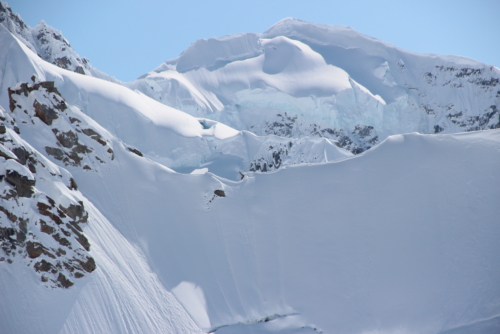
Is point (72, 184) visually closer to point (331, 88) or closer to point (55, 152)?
point (55, 152)

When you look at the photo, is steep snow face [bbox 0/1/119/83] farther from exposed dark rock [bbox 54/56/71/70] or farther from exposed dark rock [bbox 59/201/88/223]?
exposed dark rock [bbox 59/201/88/223]

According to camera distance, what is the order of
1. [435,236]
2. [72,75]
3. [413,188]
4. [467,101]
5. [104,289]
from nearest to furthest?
[104,289] → [435,236] → [413,188] → [72,75] → [467,101]

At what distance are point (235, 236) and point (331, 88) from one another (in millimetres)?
39694

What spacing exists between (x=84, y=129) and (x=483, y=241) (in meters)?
31.0

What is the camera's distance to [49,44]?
204ft

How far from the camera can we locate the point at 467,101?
2815 inches

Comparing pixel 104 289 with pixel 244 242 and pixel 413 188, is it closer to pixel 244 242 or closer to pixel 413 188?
pixel 244 242

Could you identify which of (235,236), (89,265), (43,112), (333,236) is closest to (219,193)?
(235,236)

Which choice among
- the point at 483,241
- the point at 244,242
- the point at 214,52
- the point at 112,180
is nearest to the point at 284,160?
the point at 244,242

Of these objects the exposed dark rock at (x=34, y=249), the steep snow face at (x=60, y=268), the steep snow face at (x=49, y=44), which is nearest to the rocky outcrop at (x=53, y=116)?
the steep snow face at (x=60, y=268)

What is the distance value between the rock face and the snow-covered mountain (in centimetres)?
8

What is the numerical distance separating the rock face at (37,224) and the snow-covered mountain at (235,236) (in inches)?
3.3

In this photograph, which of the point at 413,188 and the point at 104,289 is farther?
the point at 413,188

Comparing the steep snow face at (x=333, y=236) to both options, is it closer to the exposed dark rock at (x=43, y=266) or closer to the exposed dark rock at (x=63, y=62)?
the exposed dark rock at (x=43, y=266)
